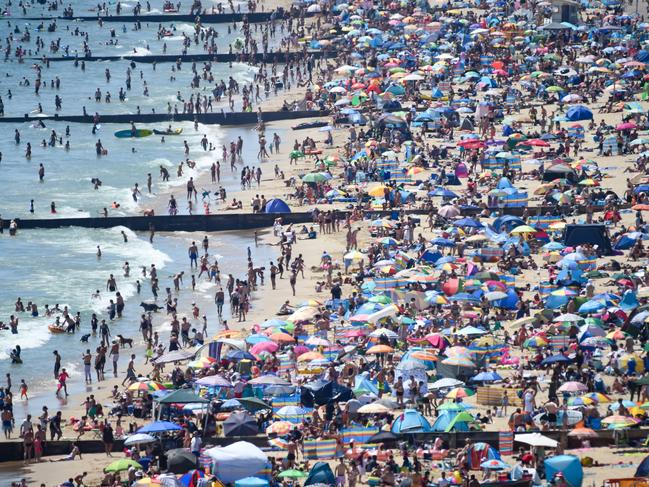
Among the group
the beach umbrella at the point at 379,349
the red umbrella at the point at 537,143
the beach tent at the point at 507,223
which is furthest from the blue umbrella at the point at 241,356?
the red umbrella at the point at 537,143

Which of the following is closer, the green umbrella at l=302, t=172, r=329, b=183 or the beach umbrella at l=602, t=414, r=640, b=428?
the beach umbrella at l=602, t=414, r=640, b=428

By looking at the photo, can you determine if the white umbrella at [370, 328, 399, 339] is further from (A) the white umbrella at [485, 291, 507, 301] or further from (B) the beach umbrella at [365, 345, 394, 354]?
(A) the white umbrella at [485, 291, 507, 301]

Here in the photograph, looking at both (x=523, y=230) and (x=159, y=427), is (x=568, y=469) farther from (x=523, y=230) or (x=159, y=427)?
(x=523, y=230)

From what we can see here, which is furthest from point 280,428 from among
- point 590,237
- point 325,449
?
point 590,237

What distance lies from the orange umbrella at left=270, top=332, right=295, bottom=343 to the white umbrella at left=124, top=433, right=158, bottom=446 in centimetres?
604

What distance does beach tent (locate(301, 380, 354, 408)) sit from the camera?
28969mm

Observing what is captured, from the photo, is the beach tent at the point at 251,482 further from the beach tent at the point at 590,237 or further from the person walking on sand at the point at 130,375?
the beach tent at the point at 590,237

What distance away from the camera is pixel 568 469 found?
77.9ft

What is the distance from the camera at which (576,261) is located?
37.5 metres

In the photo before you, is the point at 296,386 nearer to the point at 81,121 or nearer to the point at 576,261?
the point at 576,261

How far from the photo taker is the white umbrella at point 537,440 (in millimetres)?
25375

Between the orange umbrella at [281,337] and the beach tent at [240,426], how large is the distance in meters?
5.71

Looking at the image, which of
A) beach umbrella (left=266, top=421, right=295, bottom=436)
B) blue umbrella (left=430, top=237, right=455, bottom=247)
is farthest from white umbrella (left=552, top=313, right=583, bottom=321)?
blue umbrella (left=430, top=237, right=455, bottom=247)

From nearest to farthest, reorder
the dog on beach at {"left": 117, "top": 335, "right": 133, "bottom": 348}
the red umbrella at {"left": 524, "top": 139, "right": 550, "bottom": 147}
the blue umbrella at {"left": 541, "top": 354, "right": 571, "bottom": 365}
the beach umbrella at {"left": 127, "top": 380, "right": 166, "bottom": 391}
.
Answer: the blue umbrella at {"left": 541, "top": 354, "right": 571, "bottom": 365} < the beach umbrella at {"left": 127, "top": 380, "right": 166, "bottom": 391} < the dog on beach at {"left": 117, "top": 335, "right": 133, "bottom": 348} < the red umbrella at {"left": 524, "top": 139, "right": 550, "bottom": 147}
